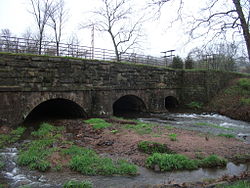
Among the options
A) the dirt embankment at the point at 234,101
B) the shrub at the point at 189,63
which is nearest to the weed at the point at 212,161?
the dirt embankment at the point at 234,101

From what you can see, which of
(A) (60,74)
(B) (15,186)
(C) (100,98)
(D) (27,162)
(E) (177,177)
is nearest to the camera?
(B) (15,186)

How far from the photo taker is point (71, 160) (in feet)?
20.4

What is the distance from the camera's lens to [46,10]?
27969mm

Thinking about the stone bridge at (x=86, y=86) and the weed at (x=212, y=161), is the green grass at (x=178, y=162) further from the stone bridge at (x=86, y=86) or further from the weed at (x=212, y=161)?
the stone bridge at (x=86, y=86)

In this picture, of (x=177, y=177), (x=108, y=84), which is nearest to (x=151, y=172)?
(x=177, y=177)

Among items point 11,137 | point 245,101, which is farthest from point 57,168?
point 245,101

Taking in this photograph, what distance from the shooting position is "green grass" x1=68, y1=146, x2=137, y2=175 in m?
5.72

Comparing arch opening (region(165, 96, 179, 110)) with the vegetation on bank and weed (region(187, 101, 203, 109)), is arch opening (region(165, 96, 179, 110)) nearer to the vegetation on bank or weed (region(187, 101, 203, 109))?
weed (region(187, 101, 203, 109))

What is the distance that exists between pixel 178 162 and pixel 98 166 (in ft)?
7.65

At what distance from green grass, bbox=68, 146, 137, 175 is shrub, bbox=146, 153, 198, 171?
658 millimetres

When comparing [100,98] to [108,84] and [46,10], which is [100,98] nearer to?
[108,84]

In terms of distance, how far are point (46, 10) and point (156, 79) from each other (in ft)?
61.7

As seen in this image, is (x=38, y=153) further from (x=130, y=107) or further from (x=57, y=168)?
(x=130, y=107)

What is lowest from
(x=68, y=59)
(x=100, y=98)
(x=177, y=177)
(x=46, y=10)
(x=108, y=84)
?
(x=177, y=177)
